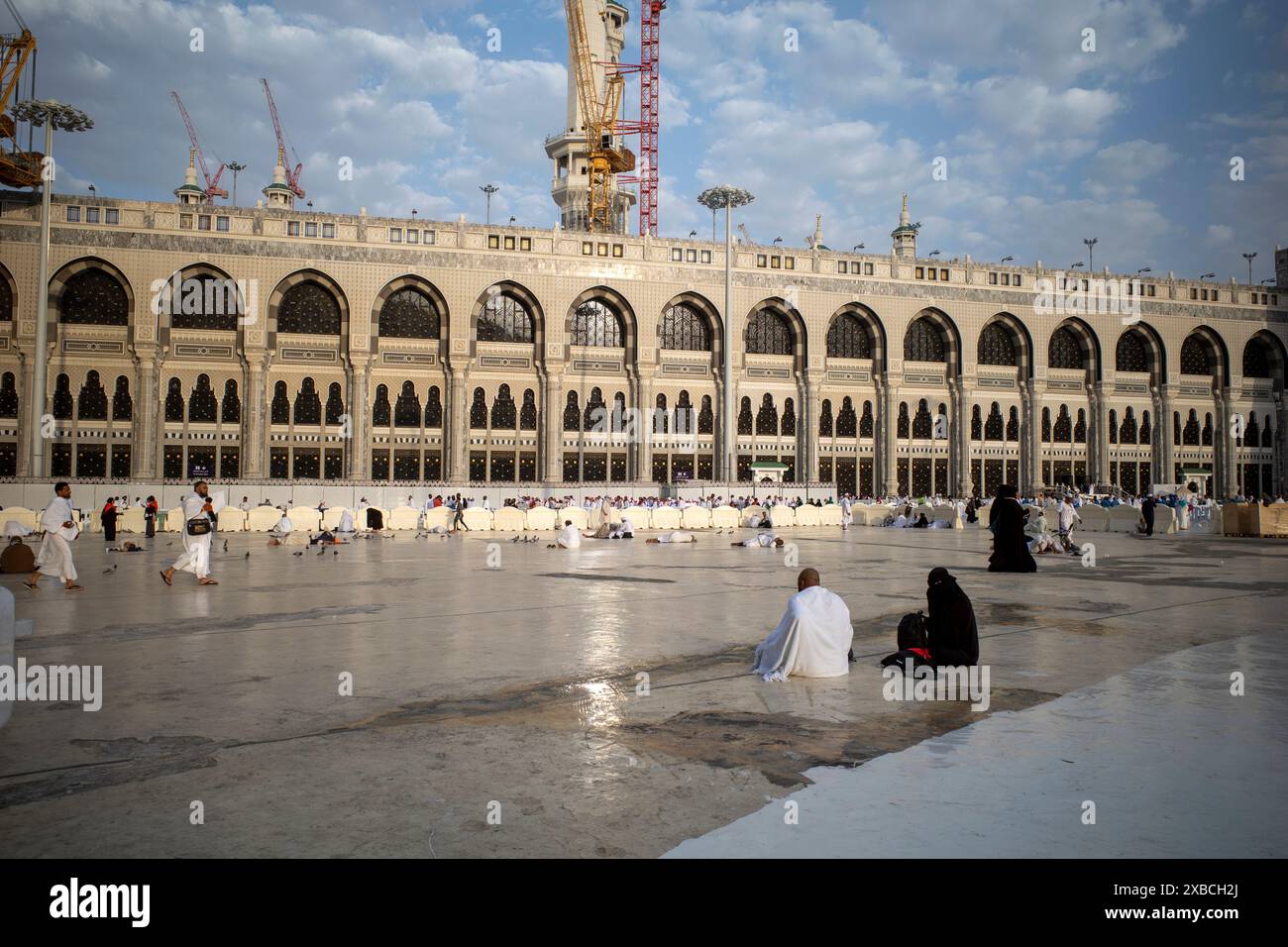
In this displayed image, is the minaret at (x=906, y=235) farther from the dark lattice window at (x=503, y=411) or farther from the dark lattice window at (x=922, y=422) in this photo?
the dark lattice window at (x=503, y=411)

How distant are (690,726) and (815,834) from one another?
5.80 ft

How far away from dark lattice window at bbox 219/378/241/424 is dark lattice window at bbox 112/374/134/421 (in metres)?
4.00

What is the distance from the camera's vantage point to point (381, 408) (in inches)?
1699

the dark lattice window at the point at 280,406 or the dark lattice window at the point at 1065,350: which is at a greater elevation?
the dark lattice window at the point at 1065,350

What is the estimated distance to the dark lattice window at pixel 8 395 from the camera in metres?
38.9

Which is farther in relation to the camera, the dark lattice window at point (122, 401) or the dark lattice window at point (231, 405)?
the dark lattice window at point (231, 405)

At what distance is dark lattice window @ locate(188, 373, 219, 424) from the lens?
4109cm

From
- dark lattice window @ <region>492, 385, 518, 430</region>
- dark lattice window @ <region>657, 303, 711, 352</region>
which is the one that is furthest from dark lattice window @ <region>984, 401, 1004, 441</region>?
dark lattice window @ <region>492, 385, 518, 430</region>

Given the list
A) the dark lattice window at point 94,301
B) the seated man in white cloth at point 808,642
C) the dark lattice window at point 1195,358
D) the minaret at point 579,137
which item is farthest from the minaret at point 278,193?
the seated man in white cloth at point 808,642

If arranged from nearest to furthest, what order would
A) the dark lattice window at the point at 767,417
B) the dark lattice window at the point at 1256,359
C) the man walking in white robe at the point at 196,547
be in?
the man walking in white robe at the point at 196,547, the dark lattice window at the point at 767,417, the dark lattice window at the point at 1256,359

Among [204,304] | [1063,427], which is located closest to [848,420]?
[1063,427]

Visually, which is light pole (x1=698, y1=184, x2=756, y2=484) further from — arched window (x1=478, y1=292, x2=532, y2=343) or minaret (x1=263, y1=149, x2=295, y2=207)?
minaret (x1=263, y1=149, x2=295, y2=207)

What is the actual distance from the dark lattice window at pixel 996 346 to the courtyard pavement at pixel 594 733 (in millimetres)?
44612
